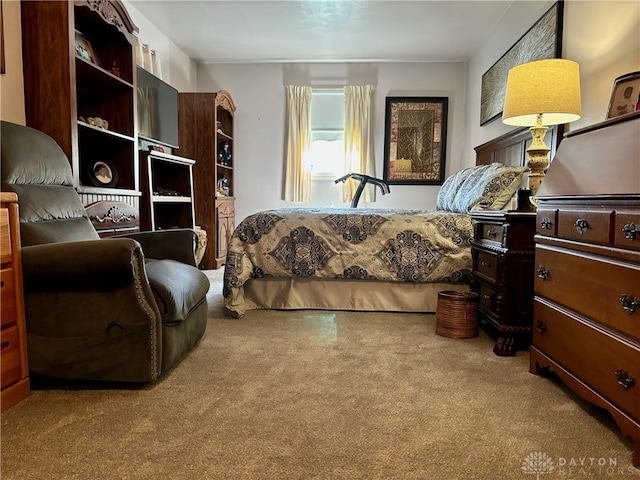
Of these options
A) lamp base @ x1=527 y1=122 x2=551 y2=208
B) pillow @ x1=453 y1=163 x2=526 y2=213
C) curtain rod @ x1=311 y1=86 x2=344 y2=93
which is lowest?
pillow @ x1=453 y1=163 x2=526 y2=213

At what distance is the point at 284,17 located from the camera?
4109 millimetres

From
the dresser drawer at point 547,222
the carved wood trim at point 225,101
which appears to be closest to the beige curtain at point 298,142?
the carved wood trim at point 225,101

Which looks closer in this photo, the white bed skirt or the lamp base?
the lamp base

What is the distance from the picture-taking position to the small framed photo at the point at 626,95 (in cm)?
184

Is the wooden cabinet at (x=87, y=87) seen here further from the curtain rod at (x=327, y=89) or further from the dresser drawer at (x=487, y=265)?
the curtain rod at (x=327, y=89)

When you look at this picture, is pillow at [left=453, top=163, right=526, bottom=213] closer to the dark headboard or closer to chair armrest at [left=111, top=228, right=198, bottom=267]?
the dark headboard

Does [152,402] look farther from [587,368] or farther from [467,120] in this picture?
[467,120]

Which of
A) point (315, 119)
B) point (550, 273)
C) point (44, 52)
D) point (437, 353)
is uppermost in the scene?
point (315, 119)

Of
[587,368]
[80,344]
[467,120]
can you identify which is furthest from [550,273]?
[467,120]

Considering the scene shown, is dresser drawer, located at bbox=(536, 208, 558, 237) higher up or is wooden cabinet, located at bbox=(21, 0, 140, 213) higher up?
wooden cabinet, located at bbox=(21, 0, 140, 213)

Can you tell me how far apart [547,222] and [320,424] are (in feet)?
4.03

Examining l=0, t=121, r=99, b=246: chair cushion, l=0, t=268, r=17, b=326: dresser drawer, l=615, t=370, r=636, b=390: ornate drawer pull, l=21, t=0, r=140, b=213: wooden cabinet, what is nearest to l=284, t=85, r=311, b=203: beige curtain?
l=21, t=0, r=140, b=213: wooden cabinet

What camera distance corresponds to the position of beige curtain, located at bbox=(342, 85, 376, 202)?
17.7 feet

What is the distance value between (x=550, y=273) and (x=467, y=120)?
13.3ft
